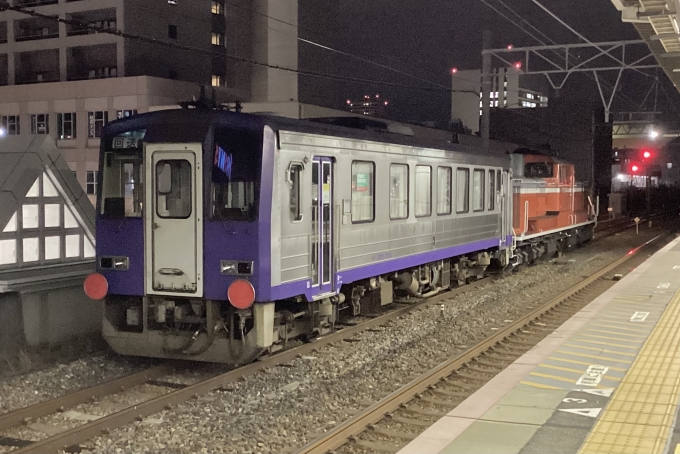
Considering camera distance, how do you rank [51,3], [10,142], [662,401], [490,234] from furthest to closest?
[51,3]
[490,234]
[10,142]
[662,401]

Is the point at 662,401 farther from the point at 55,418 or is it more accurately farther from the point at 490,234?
the point at 490,234

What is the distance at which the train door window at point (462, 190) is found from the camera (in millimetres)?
15062

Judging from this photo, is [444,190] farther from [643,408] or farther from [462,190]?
[643,408]

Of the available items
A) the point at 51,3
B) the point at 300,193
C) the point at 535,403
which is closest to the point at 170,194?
the point at 300,193

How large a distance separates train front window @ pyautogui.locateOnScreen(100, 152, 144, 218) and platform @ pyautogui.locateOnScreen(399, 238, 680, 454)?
4.80 m

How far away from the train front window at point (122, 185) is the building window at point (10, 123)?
151ft

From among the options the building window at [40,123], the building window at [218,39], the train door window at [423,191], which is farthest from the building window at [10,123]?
the train door window at [423,191]

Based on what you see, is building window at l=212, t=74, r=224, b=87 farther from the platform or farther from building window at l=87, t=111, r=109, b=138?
the platform

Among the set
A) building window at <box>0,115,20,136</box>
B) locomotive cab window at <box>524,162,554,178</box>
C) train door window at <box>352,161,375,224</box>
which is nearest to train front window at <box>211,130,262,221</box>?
train door window at <box>352,161,375,224</box>

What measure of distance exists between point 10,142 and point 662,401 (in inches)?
377

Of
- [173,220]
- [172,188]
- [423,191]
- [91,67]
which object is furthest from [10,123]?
[173,220]

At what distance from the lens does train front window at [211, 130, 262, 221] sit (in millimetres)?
8734

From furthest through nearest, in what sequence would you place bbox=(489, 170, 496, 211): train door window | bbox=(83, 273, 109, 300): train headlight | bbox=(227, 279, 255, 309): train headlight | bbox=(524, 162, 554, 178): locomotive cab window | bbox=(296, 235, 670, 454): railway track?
bbox=(524, 162, 554, 178): locomotive cab window < bbox=(489, 170, 496, 211): train door window < bbox=(83, 273, 109, 300): train headlight < bbox=(227, 279, 255, 309): train headlight < bbox=(296, 235, 670, 454): railway track

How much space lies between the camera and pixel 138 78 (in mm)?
45469
